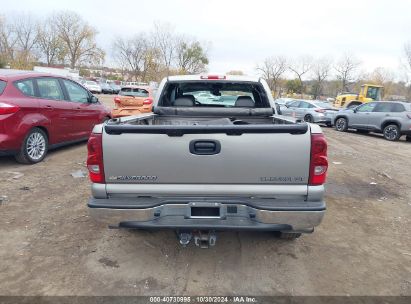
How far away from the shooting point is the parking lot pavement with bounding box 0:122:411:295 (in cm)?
301

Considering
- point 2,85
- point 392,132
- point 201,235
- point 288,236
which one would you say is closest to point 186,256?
point 201,235

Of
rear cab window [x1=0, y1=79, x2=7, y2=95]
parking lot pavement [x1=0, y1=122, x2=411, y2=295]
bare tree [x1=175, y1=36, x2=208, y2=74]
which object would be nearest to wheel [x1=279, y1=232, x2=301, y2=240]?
parking lot pavement [x1=0, y1=122, x2=411, y2=295]

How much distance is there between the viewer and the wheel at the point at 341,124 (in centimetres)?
1552

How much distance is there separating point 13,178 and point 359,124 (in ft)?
44.9

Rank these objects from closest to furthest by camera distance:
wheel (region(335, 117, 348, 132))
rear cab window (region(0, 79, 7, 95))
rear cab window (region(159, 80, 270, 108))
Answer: rear cab window (region(159, 80, 270, 108)) < rear cab window (region(0, 79, 7, 95)) < wheel (region(335, 117, 348, 132))

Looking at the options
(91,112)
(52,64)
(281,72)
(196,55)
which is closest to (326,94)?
(281,72)

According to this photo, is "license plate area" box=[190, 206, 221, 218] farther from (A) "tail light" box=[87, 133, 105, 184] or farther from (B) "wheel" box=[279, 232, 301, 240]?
(B) "wheel" box=[279, 232, 301, 240]

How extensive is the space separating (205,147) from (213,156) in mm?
103

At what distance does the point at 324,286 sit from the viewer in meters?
3.06

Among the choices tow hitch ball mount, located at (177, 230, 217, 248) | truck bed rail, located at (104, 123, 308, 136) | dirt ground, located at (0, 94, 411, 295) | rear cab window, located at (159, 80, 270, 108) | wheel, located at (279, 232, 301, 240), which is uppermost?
rear cab window, located at (159, 80, 270, 108)

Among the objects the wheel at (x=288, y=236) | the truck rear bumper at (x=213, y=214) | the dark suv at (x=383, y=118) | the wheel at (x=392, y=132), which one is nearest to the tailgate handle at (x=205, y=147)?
the truck rear bumper at (x=213, y=214)

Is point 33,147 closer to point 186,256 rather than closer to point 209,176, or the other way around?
point 186,256

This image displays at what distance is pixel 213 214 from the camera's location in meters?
2.82

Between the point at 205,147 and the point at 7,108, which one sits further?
the point at 7,108
